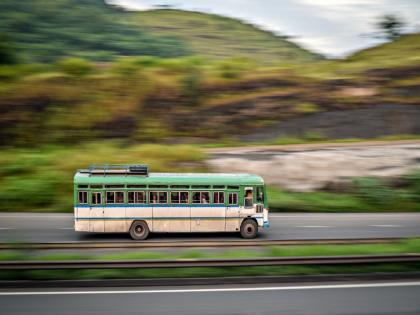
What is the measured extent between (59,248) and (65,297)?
497 centimetres

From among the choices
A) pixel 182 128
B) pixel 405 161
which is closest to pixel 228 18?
pixel 182 128

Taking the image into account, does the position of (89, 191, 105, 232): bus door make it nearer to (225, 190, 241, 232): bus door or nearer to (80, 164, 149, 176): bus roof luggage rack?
(80, 164, 149, 176): bus roof luggage rack

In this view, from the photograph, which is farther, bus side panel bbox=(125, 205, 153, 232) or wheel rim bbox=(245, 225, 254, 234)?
wheel rim bbox=(245, 225, 254, 234)

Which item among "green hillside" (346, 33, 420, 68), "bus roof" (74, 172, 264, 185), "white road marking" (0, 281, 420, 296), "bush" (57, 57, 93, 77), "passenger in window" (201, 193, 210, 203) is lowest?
"white road marking" (0, 281, 420, 296)

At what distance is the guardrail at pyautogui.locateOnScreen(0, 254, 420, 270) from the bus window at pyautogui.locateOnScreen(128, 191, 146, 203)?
694cm

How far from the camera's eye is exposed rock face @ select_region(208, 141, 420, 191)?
27969 mm

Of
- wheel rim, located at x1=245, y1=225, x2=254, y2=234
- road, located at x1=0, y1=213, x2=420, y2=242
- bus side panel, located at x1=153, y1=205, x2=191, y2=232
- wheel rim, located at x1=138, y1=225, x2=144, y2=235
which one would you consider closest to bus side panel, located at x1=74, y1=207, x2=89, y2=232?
road, located at x1=0, y1=213, x2=420, y2=242

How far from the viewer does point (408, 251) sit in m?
13.9

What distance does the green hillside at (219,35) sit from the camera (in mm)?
97312

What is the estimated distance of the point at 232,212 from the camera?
1902 centimetres

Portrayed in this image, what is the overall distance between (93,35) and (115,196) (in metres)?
57.0

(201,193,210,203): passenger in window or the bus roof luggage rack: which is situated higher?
the bus roof luggage rack

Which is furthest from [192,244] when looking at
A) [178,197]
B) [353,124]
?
[353,124]

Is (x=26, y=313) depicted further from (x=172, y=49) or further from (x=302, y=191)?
(x=172, y=49)
